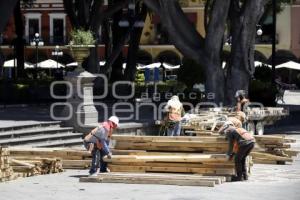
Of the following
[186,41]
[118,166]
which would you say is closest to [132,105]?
[186,41]

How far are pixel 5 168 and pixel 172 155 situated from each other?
3.87m

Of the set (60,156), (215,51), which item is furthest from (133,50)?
(60,156)

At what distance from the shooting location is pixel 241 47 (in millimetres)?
32750

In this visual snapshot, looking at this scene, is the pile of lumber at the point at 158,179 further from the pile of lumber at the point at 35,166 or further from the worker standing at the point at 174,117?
the worker standing at the point at 174,117

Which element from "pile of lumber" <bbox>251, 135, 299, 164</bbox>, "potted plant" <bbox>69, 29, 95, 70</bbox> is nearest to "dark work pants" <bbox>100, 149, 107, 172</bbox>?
"pile of lumber" <bbox>251, 135, 299, 164</bbox>

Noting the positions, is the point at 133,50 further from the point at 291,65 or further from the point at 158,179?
the point at 158,179

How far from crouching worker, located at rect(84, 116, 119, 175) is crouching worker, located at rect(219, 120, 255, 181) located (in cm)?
247

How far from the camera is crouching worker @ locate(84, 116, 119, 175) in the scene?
1891cm

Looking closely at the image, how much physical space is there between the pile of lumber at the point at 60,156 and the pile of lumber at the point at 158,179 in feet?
7.64

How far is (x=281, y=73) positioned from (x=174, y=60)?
928 centimetres

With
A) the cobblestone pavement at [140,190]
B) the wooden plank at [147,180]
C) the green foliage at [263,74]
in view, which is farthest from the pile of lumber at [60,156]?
the green foliage at [263,74]

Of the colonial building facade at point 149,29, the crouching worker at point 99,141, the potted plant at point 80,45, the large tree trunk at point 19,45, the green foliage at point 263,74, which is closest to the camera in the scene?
the crouching worker at point 99,141

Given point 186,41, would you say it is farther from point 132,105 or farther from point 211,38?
point 132,105

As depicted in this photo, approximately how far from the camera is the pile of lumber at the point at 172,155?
63.1 feet
